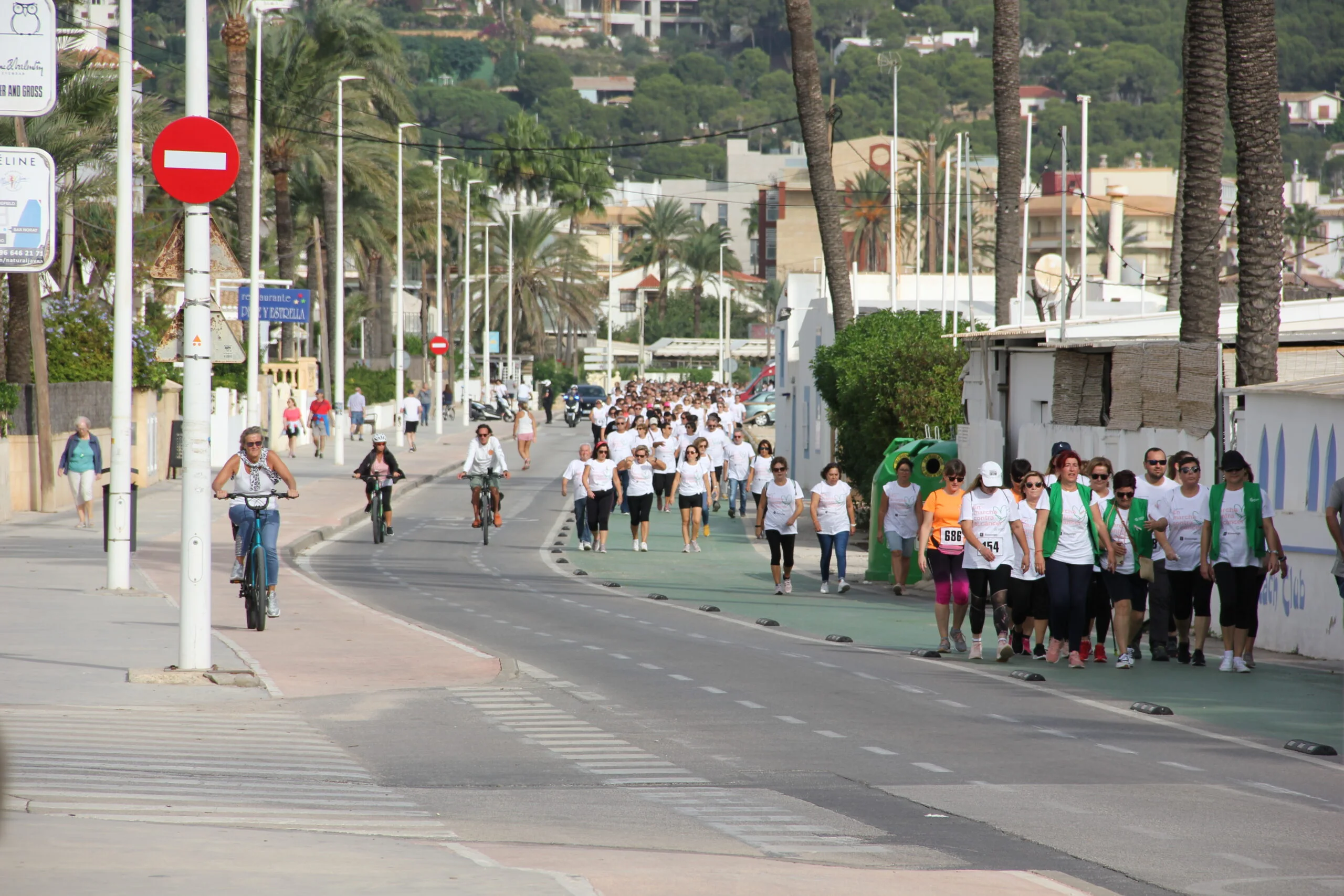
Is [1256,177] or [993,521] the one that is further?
[1256,177]

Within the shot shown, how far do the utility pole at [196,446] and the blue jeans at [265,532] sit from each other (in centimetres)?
324

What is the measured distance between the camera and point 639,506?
2770 cm

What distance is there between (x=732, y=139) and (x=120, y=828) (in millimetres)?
183376

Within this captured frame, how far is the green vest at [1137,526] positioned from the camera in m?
14.8

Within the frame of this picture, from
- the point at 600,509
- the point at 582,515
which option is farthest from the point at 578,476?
the point at 582,515

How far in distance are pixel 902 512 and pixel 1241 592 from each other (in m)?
7.20

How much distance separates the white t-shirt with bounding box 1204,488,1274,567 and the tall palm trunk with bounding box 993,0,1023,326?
14.1 metres

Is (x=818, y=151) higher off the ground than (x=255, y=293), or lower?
higher

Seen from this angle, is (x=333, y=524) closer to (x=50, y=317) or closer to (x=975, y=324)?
(x=50, y=317)

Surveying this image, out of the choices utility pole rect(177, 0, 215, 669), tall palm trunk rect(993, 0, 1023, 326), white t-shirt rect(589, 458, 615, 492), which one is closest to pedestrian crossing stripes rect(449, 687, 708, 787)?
utility pole rect(177, 0, 215, 669)

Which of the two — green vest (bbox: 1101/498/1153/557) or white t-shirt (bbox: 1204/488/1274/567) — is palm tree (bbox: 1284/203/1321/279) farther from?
white t-shirt (bbox: 1204/488/1274/567)

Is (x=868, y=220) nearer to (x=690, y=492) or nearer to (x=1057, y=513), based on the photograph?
(x=690, y=492)

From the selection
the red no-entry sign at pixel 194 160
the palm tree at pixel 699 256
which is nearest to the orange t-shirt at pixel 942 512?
the red no-entry sign at pixel 194 160

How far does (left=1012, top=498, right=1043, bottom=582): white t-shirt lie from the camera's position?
1481 cm
